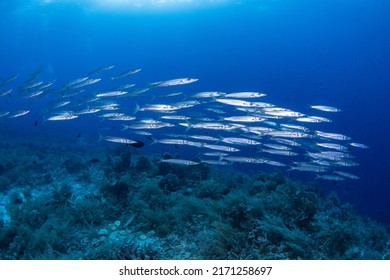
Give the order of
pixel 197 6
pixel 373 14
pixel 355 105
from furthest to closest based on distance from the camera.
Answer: pixel 355 105
pixel 373 14
pixel 197 6

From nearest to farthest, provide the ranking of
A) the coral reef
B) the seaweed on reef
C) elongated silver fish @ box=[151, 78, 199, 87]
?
the coral reef
elongated silver fish @ box=[151, 78, 199, 87]
the seaweed on reef

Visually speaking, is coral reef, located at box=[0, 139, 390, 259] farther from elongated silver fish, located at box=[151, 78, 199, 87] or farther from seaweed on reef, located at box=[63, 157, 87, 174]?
elongated silver fish, located at box=[151, 78, 199, 87]

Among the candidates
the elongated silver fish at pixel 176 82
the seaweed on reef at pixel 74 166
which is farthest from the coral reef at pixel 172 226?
the elongated silver fish at pixel 176 82

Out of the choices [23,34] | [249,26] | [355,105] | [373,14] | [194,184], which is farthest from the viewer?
[23,34]

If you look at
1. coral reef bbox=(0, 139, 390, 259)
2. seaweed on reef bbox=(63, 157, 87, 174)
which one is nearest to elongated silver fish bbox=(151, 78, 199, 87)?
coral reef bbox=(0, 139, 390, 259)

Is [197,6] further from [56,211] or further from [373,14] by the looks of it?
[56,211]

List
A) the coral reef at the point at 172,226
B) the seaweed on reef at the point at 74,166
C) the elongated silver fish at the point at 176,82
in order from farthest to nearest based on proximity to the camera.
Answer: the seaweed on reef at the point at 74,166 → the elongated silver fish at the point at 176,82 → the coral reef at the point at 172,226

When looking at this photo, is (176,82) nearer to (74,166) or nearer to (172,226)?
→ (74,166)

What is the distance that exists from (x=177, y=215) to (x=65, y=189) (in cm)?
383

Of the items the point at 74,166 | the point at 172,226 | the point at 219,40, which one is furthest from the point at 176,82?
the point at 219,40

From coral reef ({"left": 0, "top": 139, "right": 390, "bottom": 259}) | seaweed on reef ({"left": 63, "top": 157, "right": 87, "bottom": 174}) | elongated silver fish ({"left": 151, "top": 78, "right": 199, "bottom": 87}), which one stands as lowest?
seaweed on reef ({"left": 63, "top": 157, "right": 87, "bottom": 174})

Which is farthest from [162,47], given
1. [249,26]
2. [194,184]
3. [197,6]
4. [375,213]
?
[194,184]

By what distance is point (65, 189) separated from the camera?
29.1 feet

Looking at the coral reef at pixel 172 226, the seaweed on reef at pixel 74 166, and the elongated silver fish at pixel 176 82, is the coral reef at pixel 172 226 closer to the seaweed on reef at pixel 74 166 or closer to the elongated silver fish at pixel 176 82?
the seaweed on reef at pixel 74 166
